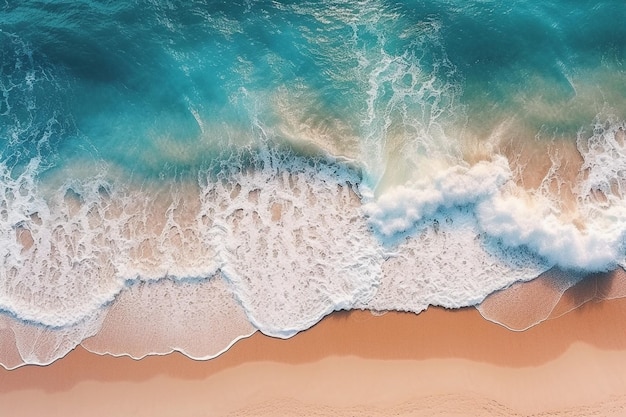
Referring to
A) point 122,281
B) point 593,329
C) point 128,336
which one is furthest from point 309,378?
point 593,329

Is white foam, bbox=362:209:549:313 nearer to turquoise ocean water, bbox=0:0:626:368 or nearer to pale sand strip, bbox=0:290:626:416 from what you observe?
turquoise ocean water, bbox=0:0:626:368

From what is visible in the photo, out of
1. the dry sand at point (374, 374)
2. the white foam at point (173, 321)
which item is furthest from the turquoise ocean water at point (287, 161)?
the dry sand at point (374, 374)

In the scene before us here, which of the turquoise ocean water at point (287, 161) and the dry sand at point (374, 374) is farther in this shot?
the turquoise ocean water at point (287, 161)

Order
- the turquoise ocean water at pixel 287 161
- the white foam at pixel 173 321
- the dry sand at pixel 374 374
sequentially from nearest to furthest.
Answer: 1. the dry sand at pixel 374 374
2. the white foam at pixel 173 321
3. the turquoise ocean water at pixel 287 161

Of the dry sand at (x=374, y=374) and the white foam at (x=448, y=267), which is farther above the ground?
the white foam at (x=448, y=267)

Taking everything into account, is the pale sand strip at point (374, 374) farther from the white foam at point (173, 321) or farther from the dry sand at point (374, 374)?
the white foam at point (173, 321)

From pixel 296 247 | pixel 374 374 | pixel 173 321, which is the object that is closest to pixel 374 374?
pixel 374 374

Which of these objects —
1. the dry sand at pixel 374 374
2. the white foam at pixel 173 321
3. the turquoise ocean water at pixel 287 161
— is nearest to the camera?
the dry sand at pixel 374 374
